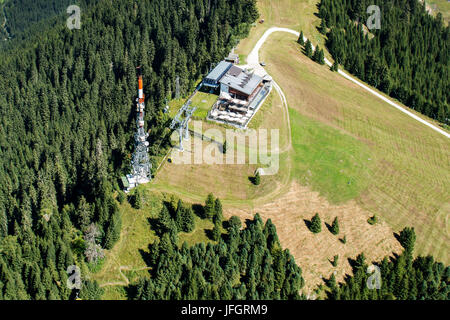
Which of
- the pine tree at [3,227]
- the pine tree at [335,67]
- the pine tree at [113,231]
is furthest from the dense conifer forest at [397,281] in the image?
the pine tree at [3,227]

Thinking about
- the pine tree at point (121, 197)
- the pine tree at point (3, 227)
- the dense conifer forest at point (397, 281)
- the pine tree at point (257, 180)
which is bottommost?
the pine tree at point (3, 227)

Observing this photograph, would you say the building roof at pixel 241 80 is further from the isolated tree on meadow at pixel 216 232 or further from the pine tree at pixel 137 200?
the isolated tree on meadow at pixel 216 232

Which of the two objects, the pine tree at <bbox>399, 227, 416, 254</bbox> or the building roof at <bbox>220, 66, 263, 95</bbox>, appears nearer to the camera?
the pine tree at <bbox>399, 227, 416, 254</bbox>

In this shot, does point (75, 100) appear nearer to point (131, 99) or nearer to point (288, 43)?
point (131, 99)

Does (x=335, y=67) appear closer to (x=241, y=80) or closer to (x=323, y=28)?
(x=323, y=28)

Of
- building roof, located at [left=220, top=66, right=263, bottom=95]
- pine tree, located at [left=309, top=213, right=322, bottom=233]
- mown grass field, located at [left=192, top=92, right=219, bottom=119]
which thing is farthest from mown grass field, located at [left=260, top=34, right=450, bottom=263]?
mown grass field, located at [left=192, top=92, right=219, bottom=119]

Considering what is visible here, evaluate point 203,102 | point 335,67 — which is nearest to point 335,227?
point 203,102

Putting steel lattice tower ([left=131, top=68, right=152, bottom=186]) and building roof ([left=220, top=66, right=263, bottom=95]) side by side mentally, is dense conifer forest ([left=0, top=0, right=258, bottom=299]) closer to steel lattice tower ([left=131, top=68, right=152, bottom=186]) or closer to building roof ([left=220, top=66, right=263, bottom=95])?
steel lattice tower ([left=131, top=68, right=152, bottom=186])
